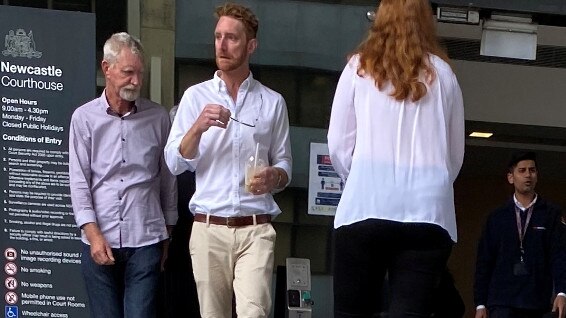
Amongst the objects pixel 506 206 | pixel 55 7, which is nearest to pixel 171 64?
pixel 55 7

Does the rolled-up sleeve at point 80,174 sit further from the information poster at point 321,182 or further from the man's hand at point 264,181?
the information poster at point 321,182

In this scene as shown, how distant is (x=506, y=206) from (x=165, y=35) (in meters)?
2.60

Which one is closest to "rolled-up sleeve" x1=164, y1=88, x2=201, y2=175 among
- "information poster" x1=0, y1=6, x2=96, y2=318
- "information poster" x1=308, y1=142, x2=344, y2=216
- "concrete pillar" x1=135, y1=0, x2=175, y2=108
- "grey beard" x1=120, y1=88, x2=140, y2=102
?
"grey beard" x1=120, y1=88, x2=140, y2=102

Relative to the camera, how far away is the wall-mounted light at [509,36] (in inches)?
285

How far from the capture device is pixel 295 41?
23.1 feet

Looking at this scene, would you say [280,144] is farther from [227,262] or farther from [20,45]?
[20,45]

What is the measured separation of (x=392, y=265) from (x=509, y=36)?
419cm

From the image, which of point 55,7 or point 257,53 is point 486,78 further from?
point 55,7

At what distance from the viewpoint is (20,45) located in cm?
616

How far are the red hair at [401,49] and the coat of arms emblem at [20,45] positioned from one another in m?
3.01

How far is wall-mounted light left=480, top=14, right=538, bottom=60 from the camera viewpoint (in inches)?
285

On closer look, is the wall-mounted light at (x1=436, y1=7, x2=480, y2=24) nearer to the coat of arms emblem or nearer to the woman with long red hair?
the coat of arms emblem

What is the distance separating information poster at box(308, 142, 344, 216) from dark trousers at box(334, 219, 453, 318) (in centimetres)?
335

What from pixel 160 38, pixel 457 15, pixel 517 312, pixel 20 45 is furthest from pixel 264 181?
pixel 457 15
